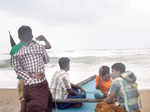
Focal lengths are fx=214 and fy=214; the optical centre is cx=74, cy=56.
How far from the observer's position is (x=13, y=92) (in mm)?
8312

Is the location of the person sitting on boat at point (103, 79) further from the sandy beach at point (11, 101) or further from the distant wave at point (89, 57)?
the distant wave at point (89, 57)

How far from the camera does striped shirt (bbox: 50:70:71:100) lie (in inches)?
128

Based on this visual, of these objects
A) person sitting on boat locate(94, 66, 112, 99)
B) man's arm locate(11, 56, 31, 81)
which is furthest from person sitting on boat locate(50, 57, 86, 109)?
person sitting on boat locate(94, 66, 112, 99)

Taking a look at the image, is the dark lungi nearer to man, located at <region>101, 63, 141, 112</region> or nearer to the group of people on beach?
the group of people on beach

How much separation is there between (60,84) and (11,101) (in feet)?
14.2

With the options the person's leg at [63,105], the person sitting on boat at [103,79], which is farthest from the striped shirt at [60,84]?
the person sitting on boat at [103,79]

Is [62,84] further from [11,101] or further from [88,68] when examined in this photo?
[88,68]

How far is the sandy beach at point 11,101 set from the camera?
235 inches

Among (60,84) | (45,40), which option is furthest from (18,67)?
(60,84)

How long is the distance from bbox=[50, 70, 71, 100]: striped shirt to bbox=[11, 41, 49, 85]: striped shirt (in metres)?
0.80

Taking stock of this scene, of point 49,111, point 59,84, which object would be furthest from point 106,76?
point 49,111

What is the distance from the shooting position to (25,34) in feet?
8.18

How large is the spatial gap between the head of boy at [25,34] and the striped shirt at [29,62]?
0.25 ft

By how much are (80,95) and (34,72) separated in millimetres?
1420
